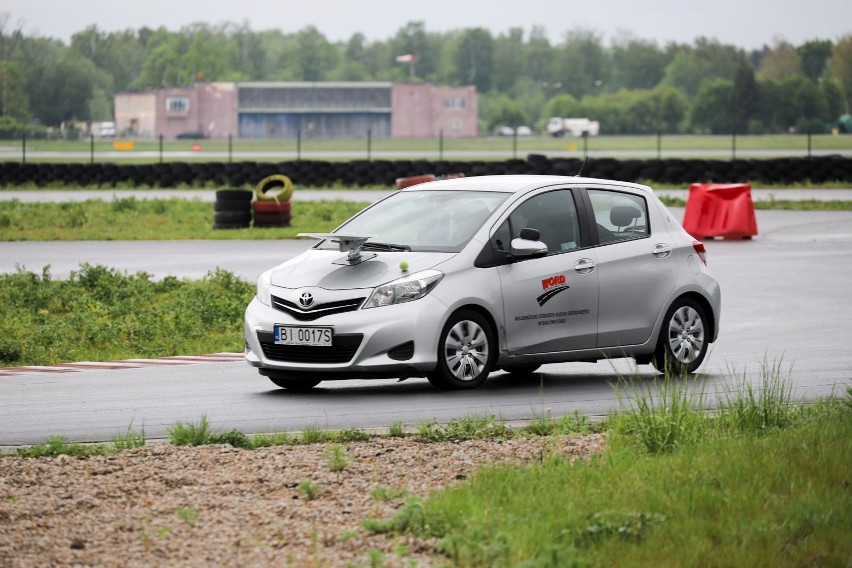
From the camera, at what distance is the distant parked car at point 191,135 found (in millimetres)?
159262

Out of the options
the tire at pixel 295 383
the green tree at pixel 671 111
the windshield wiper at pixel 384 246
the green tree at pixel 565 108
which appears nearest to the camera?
the windshield wiper at pixel 384 246

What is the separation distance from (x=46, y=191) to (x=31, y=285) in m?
30.2

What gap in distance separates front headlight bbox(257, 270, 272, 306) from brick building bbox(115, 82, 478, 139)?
155441mm

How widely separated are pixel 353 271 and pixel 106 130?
527 feet

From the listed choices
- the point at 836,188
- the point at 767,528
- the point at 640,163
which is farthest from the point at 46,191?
the point at 767,528

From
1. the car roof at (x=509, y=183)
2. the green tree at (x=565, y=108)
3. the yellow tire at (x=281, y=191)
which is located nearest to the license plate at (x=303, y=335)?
the car roof at (x=509, y=183)

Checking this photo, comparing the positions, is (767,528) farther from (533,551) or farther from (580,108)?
(580,108)

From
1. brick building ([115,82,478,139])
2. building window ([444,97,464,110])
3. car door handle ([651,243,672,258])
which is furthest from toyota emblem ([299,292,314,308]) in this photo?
building window ([444,97,464,110])

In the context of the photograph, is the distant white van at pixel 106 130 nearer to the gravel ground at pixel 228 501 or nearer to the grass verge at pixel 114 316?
the grass verge at pixel 114 316

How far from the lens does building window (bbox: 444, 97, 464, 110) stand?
563ft

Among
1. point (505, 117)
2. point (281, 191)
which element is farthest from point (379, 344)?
point (505, 117)

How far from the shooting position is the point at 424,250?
1180cm

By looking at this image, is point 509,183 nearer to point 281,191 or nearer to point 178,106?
point 281,191

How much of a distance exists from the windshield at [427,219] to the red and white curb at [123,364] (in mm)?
2007
